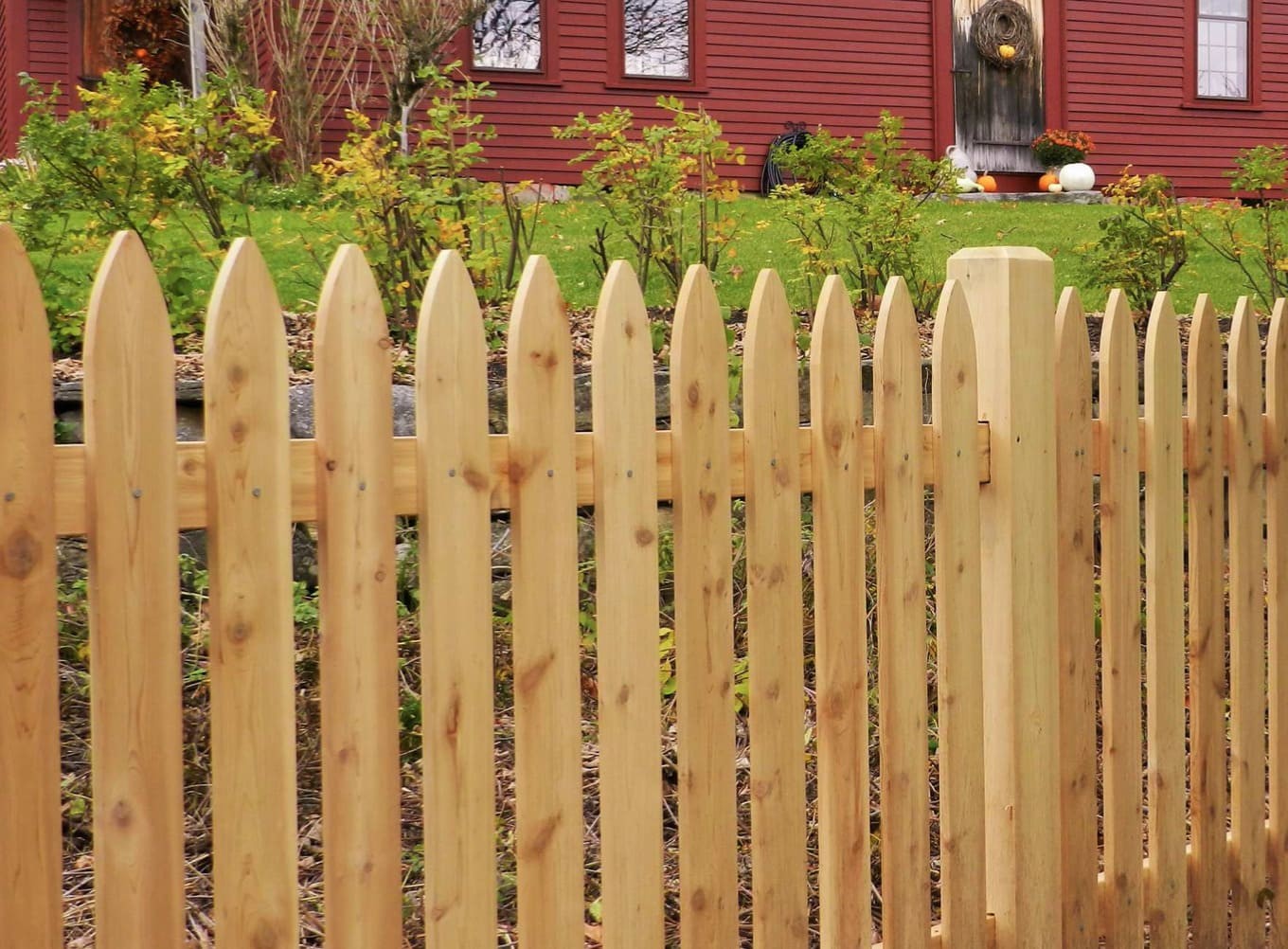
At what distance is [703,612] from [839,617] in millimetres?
335

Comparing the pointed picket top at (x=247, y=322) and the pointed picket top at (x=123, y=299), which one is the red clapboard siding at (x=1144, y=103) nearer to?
the pointed picket top at (x=247, y=322)

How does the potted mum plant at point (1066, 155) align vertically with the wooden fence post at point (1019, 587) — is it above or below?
above

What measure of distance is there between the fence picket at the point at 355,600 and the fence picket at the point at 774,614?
0.71m

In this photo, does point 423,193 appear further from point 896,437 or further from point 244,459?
point 244,459

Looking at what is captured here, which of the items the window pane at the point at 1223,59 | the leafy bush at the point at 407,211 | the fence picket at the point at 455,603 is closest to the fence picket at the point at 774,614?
the fence picket at the point at 455,603

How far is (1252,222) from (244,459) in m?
12.2

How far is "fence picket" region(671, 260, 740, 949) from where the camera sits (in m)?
2.44

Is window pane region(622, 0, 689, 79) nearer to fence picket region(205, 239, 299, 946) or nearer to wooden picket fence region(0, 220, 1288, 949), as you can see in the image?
wooden picket fence region(0, 220, 1288, 949)

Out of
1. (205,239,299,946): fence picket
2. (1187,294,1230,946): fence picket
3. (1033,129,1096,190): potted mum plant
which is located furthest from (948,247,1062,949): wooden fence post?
(1033,129,1096,190): potted mum plant

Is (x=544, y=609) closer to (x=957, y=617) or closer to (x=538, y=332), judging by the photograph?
(x=538, y=332)

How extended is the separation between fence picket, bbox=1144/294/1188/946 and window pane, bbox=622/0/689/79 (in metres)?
12.8

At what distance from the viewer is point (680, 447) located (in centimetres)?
243

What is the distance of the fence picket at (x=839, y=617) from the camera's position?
8.69ft

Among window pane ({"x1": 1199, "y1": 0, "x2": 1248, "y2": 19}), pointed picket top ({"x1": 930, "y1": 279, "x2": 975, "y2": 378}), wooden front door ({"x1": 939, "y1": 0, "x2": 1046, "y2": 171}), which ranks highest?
window pane ({"x1": 1199, "y1": 0, "x2": 1248, "y2": 19})
